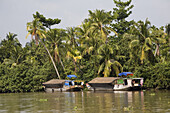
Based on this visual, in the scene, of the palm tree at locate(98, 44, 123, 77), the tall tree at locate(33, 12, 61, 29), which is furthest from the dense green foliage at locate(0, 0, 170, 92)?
the tall tree at locate(33, 12, 61, 29)

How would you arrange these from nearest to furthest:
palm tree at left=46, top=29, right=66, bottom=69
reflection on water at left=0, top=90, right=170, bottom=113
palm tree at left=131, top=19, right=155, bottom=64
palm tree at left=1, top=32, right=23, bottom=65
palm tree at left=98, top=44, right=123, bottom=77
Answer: reflection on water at left=0, top=90, right=170, bottom=113 → palm tree at left=131, top=19, right=155, bottom=64 → palm tree at left=98, top=44, right=123, bottom=77 → palm tree at left=46, top=29, right=66, bottom=69 → palm tree at left=1, top=32, right=23, bottom=65

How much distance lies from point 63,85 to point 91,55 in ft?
24.5

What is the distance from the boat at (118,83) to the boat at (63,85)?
3.47 meters

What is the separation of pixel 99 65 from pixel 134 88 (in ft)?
27.9

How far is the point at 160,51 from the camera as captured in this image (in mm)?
53281

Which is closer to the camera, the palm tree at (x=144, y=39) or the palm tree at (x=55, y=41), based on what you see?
the palm tree at (x=144, y=39)

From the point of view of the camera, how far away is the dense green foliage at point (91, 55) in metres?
42.6

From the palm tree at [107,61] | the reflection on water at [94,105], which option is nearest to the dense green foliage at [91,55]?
the palm tree at [107,61]

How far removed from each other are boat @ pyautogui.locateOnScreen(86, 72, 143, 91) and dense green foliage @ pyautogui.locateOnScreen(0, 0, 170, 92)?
1.49 meters

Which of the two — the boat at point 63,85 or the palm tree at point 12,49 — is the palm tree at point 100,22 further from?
the palm tree at point 12,49

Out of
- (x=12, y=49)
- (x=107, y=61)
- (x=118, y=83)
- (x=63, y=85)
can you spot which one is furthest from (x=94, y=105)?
(x=12, y=49)

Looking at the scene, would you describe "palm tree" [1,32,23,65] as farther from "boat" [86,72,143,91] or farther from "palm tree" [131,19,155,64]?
"palm tree" [131,19,155,64]

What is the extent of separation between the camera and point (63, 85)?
159ft

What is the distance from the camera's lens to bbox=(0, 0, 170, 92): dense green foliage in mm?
42562
